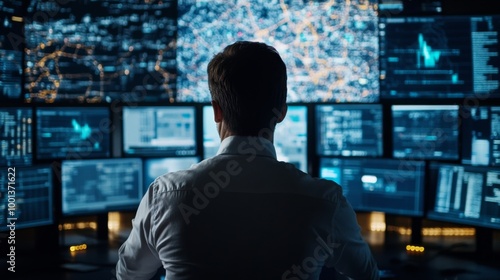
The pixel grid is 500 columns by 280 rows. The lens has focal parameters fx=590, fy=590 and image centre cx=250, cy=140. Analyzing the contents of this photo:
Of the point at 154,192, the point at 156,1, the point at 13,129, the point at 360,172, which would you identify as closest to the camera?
the point at 154,192

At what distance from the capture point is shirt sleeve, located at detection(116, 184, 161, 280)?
1.06 metres

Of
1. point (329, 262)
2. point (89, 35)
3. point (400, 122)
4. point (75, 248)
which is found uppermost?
point (89, 35)

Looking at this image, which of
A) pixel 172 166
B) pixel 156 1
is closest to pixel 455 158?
pixel 172 166

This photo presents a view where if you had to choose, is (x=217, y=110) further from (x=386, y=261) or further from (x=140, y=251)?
(x=386, y=261)

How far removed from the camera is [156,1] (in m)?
2.88

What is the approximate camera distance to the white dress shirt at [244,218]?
1.00m

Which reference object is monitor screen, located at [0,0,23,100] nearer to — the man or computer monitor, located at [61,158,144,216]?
computer monitor, located at [61,158,144,216]

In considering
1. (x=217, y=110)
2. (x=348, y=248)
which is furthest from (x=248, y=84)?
(x=348, y=248)

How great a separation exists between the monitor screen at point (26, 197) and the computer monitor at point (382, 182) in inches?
48.2

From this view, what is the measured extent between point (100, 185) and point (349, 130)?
1153mm

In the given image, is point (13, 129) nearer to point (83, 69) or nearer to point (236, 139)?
point (83, 69)

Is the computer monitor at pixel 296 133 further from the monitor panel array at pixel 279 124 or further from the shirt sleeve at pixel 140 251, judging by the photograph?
the shirt sleeve at pixel 140 251

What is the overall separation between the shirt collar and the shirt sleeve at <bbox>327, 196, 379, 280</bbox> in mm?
166

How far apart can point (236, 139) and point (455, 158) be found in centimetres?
175
